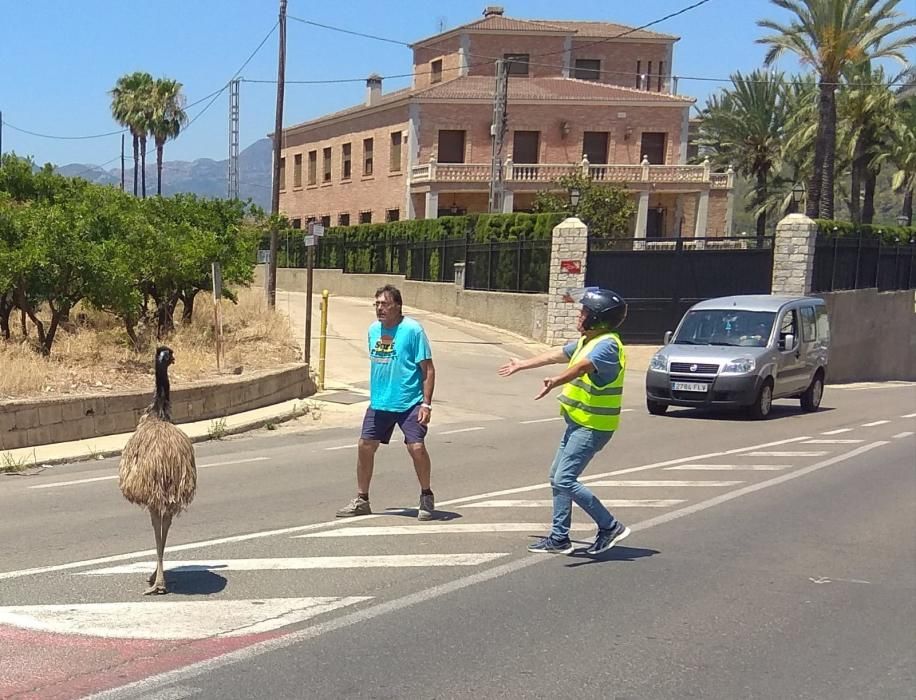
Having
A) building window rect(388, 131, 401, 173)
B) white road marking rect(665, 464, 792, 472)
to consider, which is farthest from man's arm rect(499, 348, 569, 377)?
building window rect(388, 131, 401, 173)

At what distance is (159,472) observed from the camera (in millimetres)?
5949

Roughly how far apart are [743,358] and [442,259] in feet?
67.6

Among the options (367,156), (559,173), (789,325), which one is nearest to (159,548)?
(789,325)

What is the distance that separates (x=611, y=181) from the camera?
48.8 m

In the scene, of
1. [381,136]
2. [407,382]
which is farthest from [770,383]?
[381,136]

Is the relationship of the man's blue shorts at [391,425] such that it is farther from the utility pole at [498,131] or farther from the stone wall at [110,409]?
the utility pole at [498,131]

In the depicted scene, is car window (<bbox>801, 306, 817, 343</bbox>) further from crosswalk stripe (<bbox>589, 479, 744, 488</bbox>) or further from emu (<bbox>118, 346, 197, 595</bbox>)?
emu (<bbox>118, 346, 197, 595</bbox>)

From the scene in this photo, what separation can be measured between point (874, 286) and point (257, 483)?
102 feet

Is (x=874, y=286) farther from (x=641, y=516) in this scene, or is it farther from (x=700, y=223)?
(x=641, y=516)

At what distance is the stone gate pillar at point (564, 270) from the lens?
90.8 ft

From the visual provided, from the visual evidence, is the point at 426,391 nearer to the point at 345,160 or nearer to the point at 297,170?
the point at 345,160

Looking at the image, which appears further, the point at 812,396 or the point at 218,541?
the point at 812,396

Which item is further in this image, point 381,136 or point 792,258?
point 381,136

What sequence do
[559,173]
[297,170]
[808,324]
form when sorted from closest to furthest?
[808,324] < [559,173] < [297,170]
